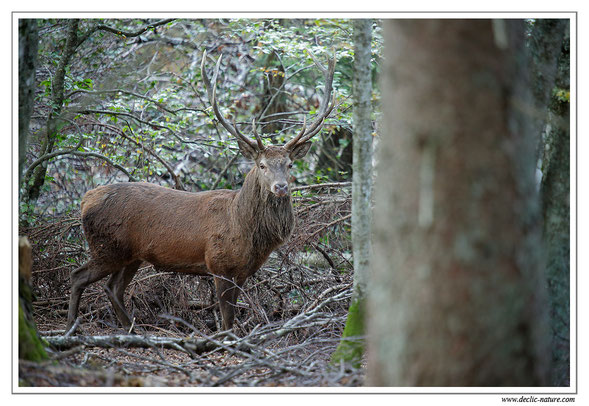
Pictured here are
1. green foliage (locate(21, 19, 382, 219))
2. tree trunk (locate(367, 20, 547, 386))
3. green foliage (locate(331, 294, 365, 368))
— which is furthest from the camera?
green foliage (locate(21, 19, 382, 219))

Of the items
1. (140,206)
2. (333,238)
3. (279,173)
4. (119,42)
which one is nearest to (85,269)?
(140,206)

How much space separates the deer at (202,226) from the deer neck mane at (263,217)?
0.04 feet

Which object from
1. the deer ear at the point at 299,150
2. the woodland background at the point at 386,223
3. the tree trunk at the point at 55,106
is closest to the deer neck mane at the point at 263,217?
the deer ear at the point at 299,150

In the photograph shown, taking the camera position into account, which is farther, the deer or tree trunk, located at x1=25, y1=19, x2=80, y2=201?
tree trunk, located at x1=25, y1=19, x2=80, y2=201

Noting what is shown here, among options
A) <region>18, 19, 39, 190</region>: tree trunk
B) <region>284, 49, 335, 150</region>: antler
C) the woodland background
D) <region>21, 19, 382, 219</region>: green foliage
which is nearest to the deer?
<region>284, 49, 335, 150</region>: antler

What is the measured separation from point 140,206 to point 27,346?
3274mm

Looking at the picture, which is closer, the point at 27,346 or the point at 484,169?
the point at 484,169

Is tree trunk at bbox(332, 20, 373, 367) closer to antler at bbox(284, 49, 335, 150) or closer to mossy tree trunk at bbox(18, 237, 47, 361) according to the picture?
antler at bbox(284, 49, 335, 150)

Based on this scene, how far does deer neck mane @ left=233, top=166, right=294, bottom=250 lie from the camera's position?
6930 mm

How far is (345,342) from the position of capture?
15.9ft

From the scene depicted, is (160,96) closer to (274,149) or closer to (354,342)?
(274,149)

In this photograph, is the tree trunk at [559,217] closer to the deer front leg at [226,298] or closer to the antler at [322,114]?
the antler at [322,114]

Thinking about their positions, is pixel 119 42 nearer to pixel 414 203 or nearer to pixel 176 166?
pixel 176 166

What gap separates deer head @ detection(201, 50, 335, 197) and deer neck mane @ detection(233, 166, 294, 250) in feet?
0.49
